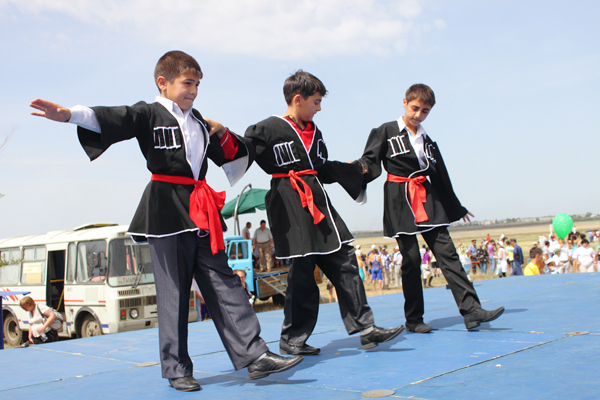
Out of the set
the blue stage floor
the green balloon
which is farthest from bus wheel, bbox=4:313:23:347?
the green balloon

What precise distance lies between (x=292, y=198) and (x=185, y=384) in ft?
4.28

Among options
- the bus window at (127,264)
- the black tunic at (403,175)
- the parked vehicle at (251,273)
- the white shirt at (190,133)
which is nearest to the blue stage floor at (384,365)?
the black tunic at (403,175)

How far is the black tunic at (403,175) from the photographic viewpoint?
4.01m

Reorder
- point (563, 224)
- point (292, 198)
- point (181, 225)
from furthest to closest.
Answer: point (563, 224) → point (292, 198) → point (181, 225)

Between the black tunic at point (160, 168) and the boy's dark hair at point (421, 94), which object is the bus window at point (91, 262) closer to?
the boy's dark hair at point (421, 94)

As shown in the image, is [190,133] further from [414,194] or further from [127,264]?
[127,264]

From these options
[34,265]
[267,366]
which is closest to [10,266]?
[34,265]

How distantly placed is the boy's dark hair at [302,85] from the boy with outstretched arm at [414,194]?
74 cm

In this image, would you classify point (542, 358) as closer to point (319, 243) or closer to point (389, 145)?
point (319, 243)

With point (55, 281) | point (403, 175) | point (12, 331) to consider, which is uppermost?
point (403, 175)

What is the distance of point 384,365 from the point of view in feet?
9.27

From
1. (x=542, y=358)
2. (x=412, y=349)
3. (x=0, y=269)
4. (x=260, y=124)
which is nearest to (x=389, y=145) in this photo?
(x=260, y=124)

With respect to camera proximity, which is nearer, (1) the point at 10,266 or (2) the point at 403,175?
(2) the point at 403,175

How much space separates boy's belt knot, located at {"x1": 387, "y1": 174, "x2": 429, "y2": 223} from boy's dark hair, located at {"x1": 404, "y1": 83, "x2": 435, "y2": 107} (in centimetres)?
59
